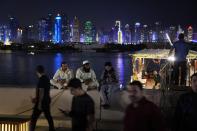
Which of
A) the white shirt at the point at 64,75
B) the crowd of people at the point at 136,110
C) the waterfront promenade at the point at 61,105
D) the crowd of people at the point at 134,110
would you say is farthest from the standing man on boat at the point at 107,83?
the crowd of people at the point at 136,110

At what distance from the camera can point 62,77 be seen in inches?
Result: 535

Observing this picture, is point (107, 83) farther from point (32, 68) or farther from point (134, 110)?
point (32, 68)

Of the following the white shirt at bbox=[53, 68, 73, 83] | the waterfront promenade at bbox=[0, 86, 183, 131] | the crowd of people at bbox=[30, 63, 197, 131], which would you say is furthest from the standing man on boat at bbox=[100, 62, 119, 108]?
the crowd of people at bbox=[30, 63, 197, 131]

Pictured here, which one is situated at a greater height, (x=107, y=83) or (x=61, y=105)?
(x=107, y=83)

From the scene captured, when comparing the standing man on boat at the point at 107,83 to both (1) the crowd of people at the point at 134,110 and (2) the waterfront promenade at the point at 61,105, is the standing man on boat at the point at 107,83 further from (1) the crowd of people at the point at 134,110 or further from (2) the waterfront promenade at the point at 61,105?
(1) the crowd of people at the point at 134,110

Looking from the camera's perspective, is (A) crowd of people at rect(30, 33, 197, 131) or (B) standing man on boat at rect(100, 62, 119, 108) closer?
(A) crowd of people at rect(30, 33, 197, 131)

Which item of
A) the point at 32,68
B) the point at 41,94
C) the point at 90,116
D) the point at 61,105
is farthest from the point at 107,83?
the point at 32,68

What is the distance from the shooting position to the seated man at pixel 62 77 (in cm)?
1346

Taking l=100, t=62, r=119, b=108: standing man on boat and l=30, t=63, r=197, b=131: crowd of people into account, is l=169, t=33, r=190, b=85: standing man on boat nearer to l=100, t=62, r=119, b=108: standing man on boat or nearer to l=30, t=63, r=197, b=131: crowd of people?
l=100, t=62, r=119, b=108: standing man on boat

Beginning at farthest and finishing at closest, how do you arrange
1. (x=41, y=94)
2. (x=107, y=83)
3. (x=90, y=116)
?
1. (x=107, y=83)
2. (x=41, y=94)
3. (x=90, y=116)

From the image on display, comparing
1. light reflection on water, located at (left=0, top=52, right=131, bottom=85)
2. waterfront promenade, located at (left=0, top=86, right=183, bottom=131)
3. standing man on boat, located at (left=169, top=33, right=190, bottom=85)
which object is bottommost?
light reflection on water, located at (left=0, top=52, right=131, bottom=85)

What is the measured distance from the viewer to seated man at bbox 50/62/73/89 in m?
13.5

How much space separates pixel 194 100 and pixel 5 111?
7.26m

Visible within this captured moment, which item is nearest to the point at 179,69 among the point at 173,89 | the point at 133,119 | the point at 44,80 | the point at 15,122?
the point at 173,89
